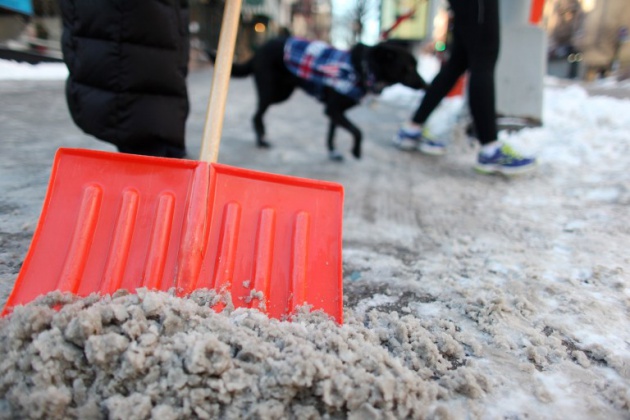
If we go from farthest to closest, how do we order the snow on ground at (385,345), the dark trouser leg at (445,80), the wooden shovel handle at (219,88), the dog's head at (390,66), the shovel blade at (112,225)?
1. the dark trouser leg at (445,80)
2. the dog's head at (390,66)
3. the wooden shovel handle at (219,88)
4. the shovel blade at (112,225)
5. the snow on ground at (385,345)

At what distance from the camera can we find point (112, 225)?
110 centimetres

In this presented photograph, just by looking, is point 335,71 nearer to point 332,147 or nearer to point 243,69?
point 332,147

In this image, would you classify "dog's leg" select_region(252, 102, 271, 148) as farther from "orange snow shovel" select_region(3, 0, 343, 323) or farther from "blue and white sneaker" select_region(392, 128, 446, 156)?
"orange snow shovel" select_region(3, 0, 343, 323)

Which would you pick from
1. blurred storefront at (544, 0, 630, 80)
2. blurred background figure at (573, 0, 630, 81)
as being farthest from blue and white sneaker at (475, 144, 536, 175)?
blurred background figure at (573, 0, 630, 81)

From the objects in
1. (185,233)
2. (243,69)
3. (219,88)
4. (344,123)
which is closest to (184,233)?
(185,233)

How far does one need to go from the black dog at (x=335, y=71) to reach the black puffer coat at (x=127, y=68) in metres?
1.26

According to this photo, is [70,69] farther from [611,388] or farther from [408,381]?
[611,388]

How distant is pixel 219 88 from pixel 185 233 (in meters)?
0.59

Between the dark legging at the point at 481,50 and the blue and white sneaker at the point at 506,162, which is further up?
the dark legging at the point at 481,50

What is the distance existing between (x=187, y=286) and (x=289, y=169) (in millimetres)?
1616

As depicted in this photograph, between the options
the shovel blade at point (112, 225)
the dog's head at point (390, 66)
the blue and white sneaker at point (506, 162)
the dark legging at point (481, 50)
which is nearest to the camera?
the shovel blade at point (112, 225)

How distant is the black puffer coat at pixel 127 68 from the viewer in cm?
144

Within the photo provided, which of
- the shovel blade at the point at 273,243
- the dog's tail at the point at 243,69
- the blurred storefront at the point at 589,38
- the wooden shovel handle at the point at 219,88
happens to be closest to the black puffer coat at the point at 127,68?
the wooden shovel handle at the point at 219,88

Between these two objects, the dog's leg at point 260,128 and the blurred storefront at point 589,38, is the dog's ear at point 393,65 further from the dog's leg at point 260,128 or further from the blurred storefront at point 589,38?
the blurred storefront at point 589,38
